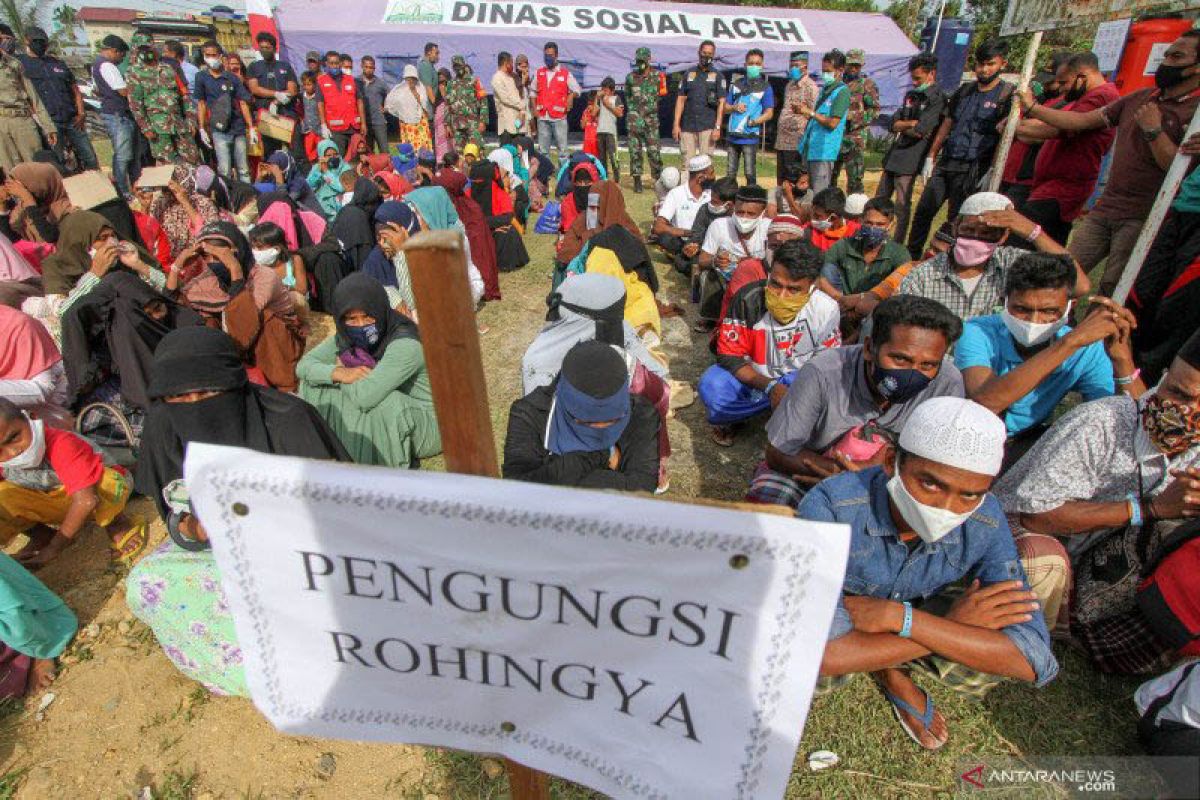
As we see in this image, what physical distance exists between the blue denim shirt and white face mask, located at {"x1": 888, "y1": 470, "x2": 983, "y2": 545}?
8cm

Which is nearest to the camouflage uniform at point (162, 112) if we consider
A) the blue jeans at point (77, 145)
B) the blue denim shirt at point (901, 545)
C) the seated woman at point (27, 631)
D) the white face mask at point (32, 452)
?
the blue jeans at point (77, 145)

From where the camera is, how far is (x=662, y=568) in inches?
44.7

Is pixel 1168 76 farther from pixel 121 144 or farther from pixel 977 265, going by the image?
pixel 121 144

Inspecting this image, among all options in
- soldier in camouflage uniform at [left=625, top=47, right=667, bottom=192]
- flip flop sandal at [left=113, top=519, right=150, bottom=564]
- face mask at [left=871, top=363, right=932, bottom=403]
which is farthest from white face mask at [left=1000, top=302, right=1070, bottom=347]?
soldier in camouflage uniform at [left=625, top=47, right=667, bottom=192]

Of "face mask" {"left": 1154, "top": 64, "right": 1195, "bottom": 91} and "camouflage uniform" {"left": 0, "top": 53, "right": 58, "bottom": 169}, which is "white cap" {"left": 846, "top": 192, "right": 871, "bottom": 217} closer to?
"face mask" {"left": 1154, "top": 64, "right": 1195, "bottom": 91}

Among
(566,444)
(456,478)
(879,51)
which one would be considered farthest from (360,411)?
(879,51)

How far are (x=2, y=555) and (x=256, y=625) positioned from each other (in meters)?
2.07

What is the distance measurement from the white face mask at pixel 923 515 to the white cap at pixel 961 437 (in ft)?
0.52

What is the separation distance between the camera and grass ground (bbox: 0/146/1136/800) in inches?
92.3

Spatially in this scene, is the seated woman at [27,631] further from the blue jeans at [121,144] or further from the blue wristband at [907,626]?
the blue jeans at [121,144]

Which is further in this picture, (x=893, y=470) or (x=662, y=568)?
(x=893, y=470)

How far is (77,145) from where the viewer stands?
31.3ft

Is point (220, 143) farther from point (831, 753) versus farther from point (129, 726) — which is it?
point (831, 753)

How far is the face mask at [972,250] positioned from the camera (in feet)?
12.7
